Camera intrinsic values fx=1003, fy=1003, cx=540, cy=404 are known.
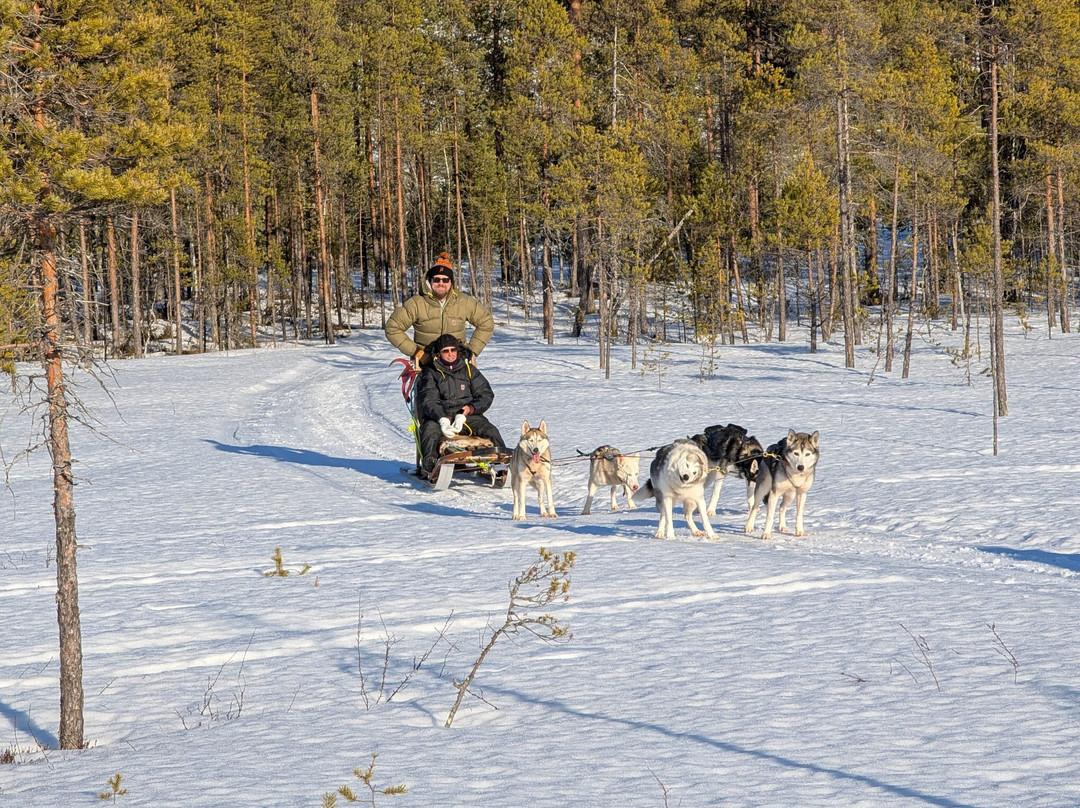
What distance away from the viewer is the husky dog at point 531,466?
377 inches

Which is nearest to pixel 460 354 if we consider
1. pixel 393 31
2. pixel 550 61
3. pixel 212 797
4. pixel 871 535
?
pixel 871 535

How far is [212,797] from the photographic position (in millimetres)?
3939

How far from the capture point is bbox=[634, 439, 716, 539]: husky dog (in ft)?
26.0

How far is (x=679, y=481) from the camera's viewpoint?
804cm

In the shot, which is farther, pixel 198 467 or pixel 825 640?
pixel 198 467

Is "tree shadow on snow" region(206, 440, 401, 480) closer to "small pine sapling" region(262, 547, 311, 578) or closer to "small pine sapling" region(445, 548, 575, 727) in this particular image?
"small pine sapling" region(262, 547, 311, 578)

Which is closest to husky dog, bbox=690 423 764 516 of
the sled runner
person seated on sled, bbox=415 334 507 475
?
the sled runner

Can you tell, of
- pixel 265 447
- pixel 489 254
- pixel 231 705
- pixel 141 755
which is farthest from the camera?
pixel 489 254

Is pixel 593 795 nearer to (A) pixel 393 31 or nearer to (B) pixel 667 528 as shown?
(B) pixel 667 528

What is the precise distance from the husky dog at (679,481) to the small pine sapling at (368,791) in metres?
4.34

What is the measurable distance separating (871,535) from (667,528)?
6.06ft

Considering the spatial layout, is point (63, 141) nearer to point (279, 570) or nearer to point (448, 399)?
point (279, 570)

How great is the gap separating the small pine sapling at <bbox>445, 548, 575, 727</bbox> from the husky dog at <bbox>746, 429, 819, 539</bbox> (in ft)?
6.83

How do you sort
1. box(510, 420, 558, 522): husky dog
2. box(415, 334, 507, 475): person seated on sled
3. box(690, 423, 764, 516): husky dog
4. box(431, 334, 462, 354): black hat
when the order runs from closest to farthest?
box(690, 423, 764, 516): husky dog → box(510, 420, 558, 522): husky dog → box(415, 334, 507, 475): person seated on sled → box(431, 334, 462, 354): black hat
